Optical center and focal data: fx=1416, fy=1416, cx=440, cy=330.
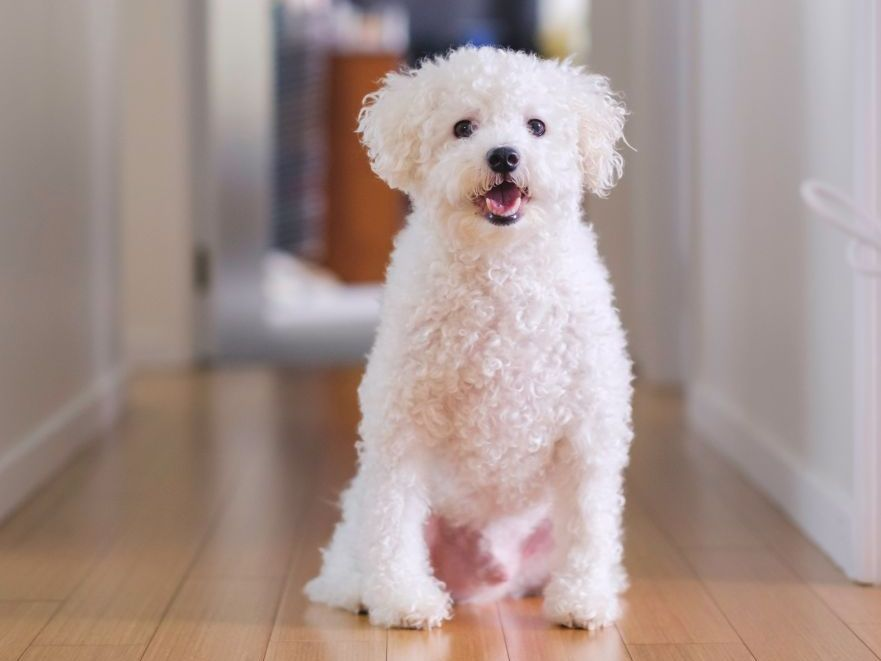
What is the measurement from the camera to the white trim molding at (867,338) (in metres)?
2.29

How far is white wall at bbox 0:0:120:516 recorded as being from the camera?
9.61ft

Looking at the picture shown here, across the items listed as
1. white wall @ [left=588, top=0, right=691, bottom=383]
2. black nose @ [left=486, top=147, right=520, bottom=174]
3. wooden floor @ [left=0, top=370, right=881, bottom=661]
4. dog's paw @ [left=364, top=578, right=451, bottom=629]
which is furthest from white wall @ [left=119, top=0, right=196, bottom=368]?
black nose @ [left=486, top=147, right=520, bottom=174]

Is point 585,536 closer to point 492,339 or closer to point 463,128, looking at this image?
point 492,339

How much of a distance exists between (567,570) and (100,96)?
2.54 meters

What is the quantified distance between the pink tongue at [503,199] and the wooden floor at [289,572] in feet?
2.00

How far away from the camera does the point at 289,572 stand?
240cm

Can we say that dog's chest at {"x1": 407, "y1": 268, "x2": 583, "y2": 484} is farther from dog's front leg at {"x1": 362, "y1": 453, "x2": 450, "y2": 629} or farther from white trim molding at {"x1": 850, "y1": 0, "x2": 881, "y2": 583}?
white trim molding at {"x1": 850, "y1": 0, "x2": 881, "y2": 583}

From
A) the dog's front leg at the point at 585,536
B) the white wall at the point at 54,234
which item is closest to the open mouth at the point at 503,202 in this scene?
the dog's front leg at the point at 585,536

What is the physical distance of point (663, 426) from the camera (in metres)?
3.92

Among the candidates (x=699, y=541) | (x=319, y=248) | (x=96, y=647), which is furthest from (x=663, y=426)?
(x=319, y=248)

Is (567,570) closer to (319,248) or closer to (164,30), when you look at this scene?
(164,30)

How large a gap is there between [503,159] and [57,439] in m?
1.88

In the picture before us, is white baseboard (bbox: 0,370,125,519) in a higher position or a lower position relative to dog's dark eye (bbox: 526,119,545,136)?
lower

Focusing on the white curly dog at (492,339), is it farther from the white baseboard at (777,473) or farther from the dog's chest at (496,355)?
the white baseboard at (777,473)
